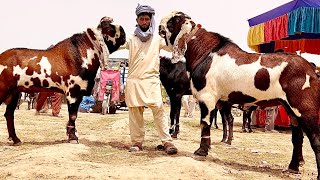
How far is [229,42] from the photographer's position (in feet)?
16.5

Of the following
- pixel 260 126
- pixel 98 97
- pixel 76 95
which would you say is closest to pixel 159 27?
pixel 76 95

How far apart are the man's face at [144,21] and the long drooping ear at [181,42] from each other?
464mm

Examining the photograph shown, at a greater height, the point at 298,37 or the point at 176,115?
the point at 298,37

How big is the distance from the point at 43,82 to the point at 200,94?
7.69 ft

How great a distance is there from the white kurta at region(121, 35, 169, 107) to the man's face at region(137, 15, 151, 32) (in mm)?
166

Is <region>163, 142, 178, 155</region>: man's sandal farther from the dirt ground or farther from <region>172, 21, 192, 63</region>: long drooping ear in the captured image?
<region>172, 21, 192, 63</region>: long drooping ear

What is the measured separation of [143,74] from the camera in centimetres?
538

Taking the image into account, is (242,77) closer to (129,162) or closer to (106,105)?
(129,162)

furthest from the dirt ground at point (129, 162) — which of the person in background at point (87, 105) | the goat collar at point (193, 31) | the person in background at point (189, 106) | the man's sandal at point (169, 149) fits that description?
the person in background at point (87, 105)

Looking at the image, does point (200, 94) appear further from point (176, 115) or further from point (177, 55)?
point (176, 115)

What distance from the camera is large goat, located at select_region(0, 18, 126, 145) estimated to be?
18.6ft

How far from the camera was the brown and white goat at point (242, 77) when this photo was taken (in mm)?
4160

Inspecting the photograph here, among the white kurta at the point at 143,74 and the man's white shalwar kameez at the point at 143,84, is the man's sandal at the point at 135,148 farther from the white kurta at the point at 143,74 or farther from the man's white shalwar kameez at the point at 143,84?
the white kurta at the point at 143,74

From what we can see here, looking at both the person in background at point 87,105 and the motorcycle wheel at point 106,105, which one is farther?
the person in background at point 87,105
